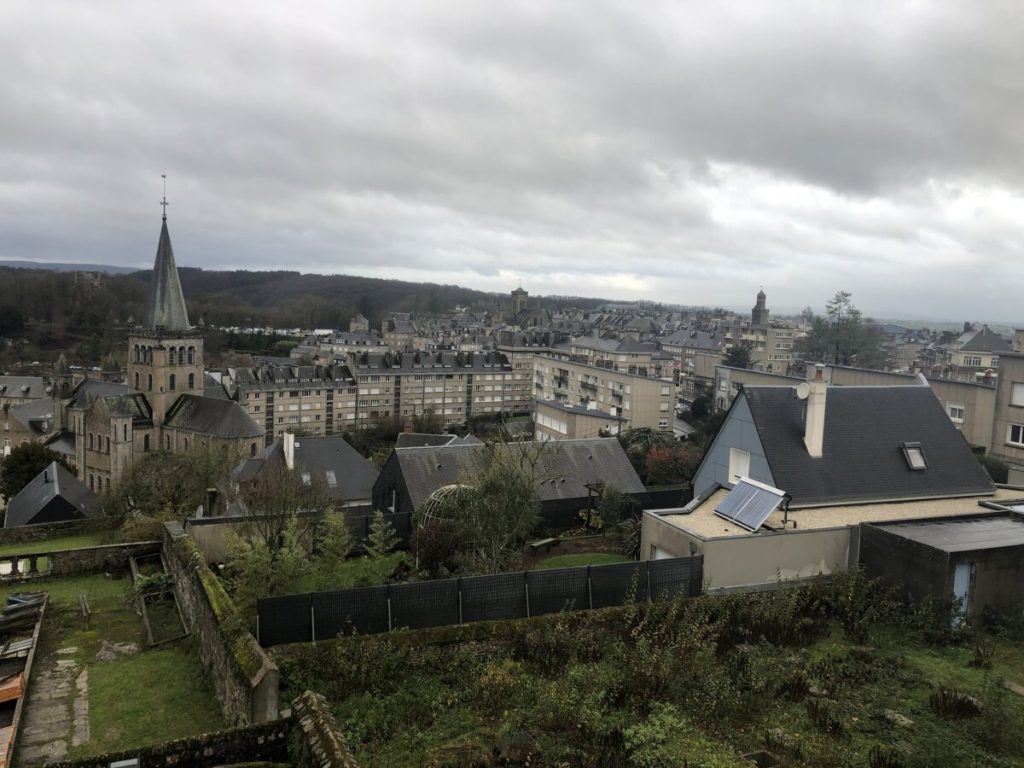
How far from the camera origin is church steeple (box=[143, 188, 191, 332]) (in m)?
56.7

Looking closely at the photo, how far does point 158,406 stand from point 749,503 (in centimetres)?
5373

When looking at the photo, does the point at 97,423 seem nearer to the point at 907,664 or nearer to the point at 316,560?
the point at 316,560

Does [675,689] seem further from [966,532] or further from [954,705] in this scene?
[966,532]

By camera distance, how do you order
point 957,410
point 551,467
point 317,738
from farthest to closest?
point 957,410 < point 551,467 < point 317,738

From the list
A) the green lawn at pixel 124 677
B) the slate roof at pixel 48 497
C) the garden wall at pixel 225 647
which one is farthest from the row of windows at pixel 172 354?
the garden wall at pixel 225 647

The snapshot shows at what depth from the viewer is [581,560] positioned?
18.2 metres

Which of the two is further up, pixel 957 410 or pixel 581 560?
pixel 957 410

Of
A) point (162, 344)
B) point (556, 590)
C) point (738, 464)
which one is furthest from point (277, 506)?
point (162, 344)

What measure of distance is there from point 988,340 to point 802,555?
8090 cm

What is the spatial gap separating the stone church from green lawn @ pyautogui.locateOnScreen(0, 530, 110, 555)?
1232 inches

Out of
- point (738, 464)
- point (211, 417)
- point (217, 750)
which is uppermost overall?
point (738, 464)

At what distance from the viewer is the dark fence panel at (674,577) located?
483 inches

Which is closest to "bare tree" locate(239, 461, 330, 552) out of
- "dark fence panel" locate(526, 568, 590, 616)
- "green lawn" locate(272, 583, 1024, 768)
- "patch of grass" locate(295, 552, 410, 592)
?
"patch of grass" locate(295, 552, 410, 592)

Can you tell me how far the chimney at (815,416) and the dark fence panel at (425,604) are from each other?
942 centimetres
